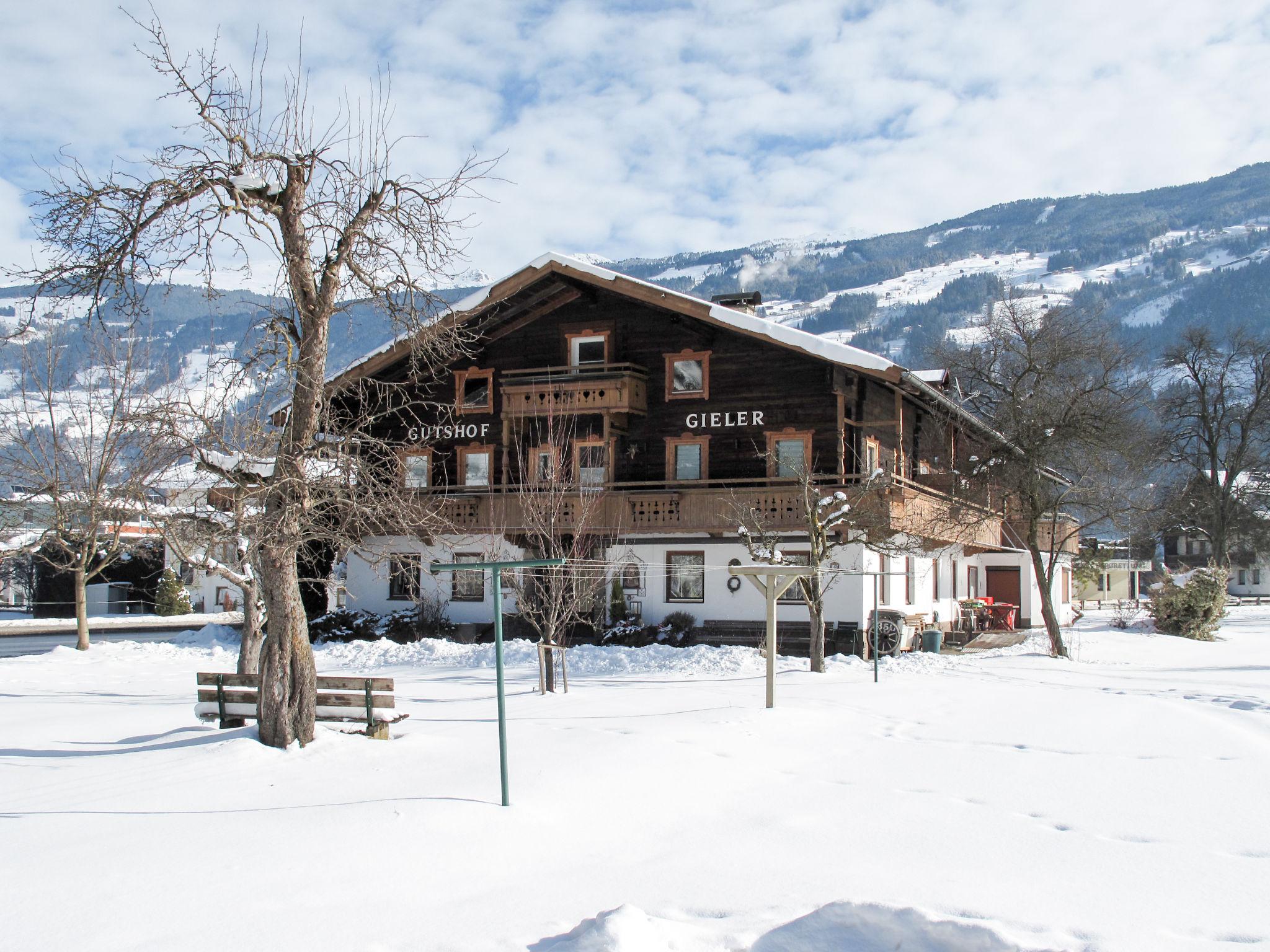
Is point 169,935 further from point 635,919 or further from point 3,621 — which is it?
point 3,621

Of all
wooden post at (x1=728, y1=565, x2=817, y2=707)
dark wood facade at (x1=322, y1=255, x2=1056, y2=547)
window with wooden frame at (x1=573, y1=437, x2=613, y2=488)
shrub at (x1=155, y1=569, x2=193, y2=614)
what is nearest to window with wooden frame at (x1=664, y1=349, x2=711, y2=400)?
dark wood facade at (x1=322, y1=255, x2=1056, y2=547)

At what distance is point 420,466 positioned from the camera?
111ft

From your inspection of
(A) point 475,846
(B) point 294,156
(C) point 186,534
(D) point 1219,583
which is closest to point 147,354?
(C) point 186,534

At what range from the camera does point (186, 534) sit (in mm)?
16562

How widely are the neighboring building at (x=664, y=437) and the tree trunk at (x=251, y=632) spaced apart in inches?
374

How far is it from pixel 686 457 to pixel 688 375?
2260 millimetres

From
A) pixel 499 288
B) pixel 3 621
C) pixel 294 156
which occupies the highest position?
pixel 499 288

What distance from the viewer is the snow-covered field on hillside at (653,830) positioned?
6816mm

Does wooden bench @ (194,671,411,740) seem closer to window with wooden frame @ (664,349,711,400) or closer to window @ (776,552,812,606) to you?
window @ (776,552,812,606)

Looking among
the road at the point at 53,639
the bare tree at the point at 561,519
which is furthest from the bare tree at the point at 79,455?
the bare tree at the point at 561,519

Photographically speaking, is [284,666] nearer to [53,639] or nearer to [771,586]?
[771,586]

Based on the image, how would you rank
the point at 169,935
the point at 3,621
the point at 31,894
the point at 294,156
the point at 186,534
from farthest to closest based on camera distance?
the point at 3,621 < the point at 186,534 < the point at 294,156 < the point at 31,894 < the point at 169,935

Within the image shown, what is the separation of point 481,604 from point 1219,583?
25523mm

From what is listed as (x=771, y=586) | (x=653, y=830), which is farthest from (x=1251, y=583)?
(x=653, y=830)
